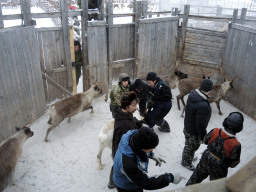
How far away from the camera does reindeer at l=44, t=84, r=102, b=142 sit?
5742mm

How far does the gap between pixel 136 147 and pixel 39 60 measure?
15.5 ft

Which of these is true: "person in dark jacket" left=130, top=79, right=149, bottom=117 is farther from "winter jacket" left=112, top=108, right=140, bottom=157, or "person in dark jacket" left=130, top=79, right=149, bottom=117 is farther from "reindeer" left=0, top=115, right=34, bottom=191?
"reindeer" left=0, top=115, right=34, bottom=191

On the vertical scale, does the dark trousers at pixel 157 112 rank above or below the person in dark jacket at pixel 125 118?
below

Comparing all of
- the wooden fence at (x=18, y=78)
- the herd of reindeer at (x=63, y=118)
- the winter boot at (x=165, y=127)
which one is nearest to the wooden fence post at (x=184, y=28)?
the herd of reindeer at (x=63, y=118)

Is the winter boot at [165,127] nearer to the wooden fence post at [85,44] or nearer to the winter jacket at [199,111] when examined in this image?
the winter jacket at [199,111]

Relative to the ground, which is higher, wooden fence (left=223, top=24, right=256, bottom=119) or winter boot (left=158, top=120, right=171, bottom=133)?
wooden fence (left=223, top=24, right=256, bottom=119)

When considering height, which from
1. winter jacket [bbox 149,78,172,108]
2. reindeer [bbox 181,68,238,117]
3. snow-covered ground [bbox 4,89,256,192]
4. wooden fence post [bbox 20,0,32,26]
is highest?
wooden fence post [bbox 20,0,32,26]

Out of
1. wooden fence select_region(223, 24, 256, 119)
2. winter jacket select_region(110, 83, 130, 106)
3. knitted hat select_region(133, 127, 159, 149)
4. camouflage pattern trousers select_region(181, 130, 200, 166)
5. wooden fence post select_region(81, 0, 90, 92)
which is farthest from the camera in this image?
wooden fence select_region(223, 24, 256, 119)

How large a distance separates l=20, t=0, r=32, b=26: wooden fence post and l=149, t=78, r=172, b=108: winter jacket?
3.48 metres

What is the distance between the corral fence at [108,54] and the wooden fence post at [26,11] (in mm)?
24

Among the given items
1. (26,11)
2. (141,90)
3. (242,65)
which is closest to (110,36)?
(26,11)

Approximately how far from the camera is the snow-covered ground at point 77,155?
4.56 meters

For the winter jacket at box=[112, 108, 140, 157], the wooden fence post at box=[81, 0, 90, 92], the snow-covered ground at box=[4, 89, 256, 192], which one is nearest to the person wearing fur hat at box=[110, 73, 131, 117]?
the snow-covered ground at box=[4, 89, 256, 192]

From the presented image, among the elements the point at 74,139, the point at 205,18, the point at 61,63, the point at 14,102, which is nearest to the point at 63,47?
the point at 61,63
